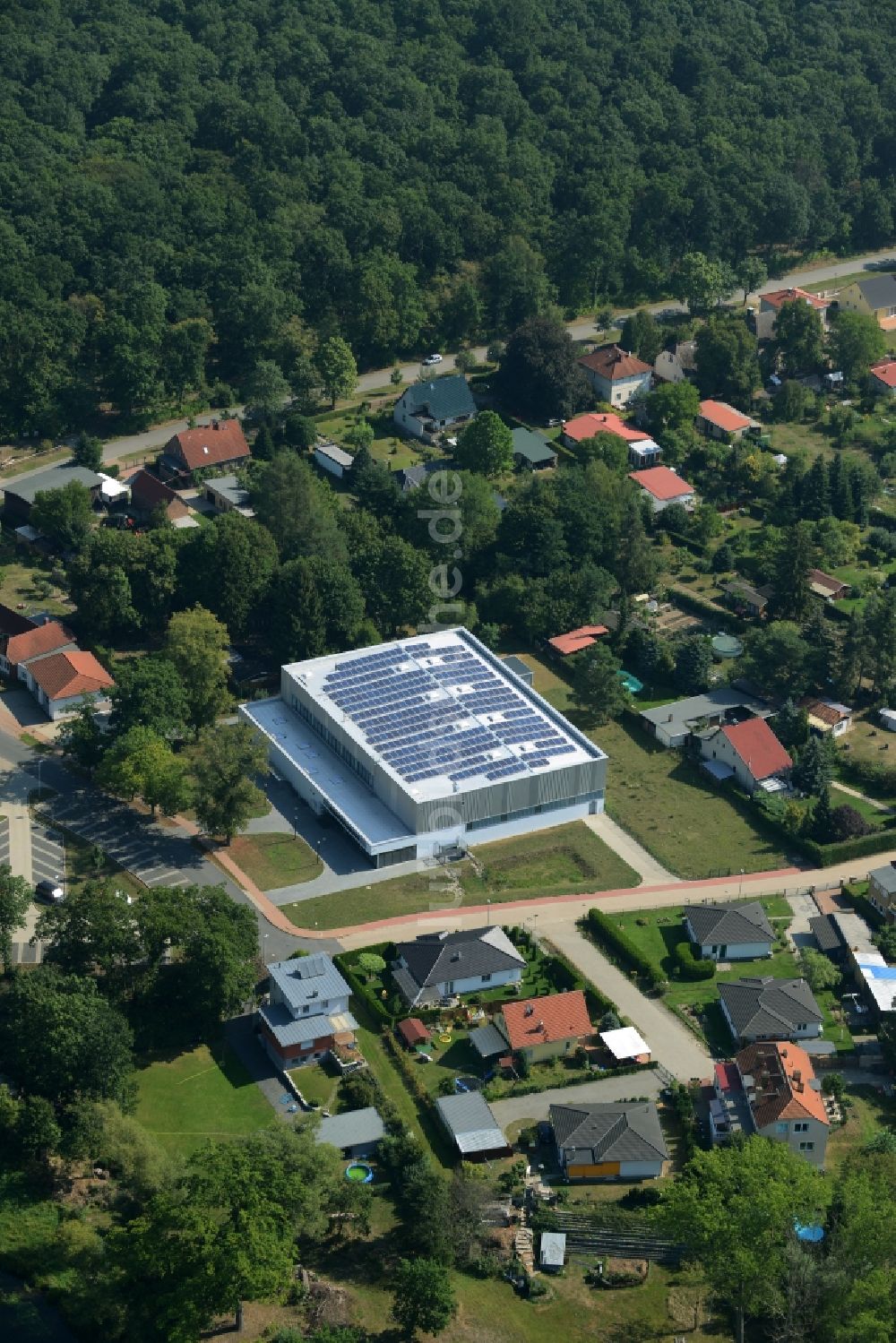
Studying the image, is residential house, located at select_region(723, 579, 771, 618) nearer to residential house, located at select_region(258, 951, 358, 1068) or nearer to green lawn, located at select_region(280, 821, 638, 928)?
green lawn, located at select_region(280, 821, 638, 928)

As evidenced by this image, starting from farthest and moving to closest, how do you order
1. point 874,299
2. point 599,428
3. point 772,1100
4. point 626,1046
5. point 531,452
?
1. point 874,299
2. point 599,428
3. point 531,452
4. point 626,1046
5. point 772,1100

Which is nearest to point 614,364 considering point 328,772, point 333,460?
point 333,460

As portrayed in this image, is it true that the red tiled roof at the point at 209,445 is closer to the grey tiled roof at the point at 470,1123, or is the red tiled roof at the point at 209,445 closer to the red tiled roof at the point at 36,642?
the red tiled roof at the point at 36,642

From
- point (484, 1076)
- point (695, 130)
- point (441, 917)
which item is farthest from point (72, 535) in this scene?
point (695, 130)

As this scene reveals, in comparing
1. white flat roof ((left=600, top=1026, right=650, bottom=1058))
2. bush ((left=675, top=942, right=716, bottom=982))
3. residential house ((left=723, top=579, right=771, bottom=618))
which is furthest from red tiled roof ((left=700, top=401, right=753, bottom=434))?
white flat roof ((left=600, top=1026, right=650, bottom=1058))

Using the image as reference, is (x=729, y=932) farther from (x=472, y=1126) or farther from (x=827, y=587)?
(x=827, y=587)

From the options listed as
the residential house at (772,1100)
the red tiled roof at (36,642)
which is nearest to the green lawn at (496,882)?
the residential house at (772,1100)
